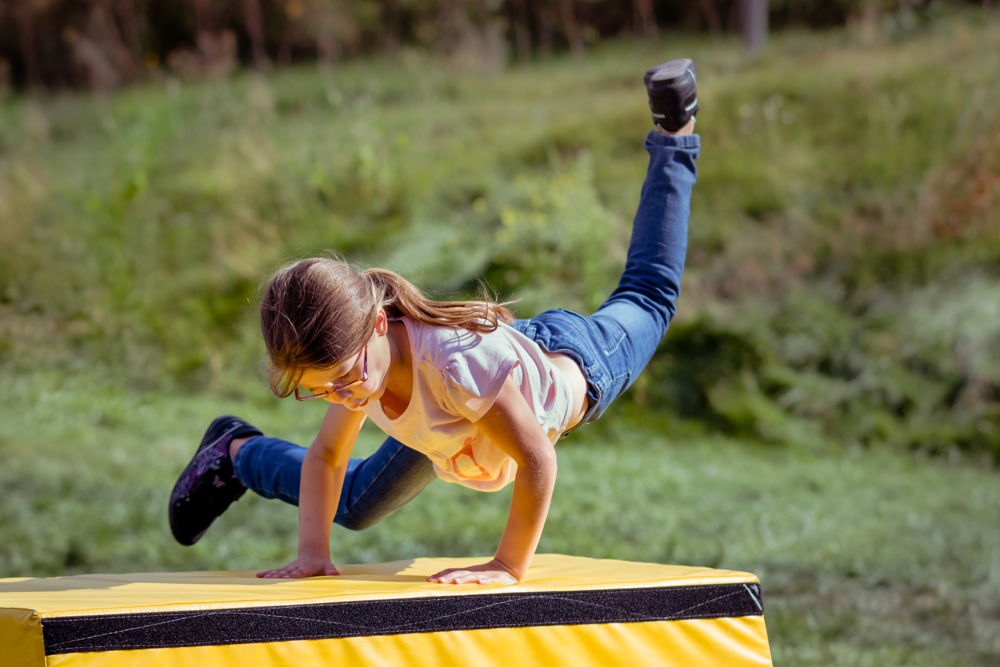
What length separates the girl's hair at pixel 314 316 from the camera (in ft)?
5.36

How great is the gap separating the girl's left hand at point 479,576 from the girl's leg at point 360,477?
42 cm

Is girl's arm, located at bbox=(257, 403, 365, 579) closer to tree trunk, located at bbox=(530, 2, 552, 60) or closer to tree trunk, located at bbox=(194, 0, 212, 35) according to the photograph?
tree trunk, located at bbox=(530, 2, 552, 60)

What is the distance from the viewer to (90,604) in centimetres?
147

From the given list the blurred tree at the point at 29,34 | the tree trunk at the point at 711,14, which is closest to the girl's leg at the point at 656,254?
the tree trunk at the point at 711,14

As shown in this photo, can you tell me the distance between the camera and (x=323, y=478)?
83.0 inches

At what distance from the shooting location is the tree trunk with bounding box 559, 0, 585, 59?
10336 millimetres

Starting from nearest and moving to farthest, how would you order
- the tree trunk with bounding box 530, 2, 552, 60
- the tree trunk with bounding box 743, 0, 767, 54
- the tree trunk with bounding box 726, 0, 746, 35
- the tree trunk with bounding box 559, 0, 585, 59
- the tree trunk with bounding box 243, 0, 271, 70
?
the tree trunk with bounding box 743, 0, 767, 54 < the tree trunk with bounding box 559, 0, 585, 59 < the tree trunk with bounding box 726, 0, 746, 35 < the tree trunk with bounding box 530, 2, 552, 60 < the tree trunk with bounding box 243, 0, 271, 70

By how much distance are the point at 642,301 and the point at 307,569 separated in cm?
113

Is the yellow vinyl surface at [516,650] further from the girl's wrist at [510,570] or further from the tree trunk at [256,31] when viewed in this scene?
the tree trunk at [256,31]

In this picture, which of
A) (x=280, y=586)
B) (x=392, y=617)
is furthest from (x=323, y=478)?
(x=392, y=617)

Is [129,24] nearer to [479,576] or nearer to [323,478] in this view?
[323,478]

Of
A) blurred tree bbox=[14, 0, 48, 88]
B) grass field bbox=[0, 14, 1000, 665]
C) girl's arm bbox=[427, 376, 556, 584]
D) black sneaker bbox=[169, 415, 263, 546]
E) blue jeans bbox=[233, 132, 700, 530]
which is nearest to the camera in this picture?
girl's arm bbox=[427, 376, 556, 584]

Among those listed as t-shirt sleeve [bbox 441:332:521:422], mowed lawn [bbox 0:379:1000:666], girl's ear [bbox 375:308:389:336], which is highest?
girl's ear [bbox 375:308:389:336]

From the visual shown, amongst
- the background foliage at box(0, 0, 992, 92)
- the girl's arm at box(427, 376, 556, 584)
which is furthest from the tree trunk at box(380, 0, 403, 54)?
the girl's arm at box(427, 376, 556, 584)
